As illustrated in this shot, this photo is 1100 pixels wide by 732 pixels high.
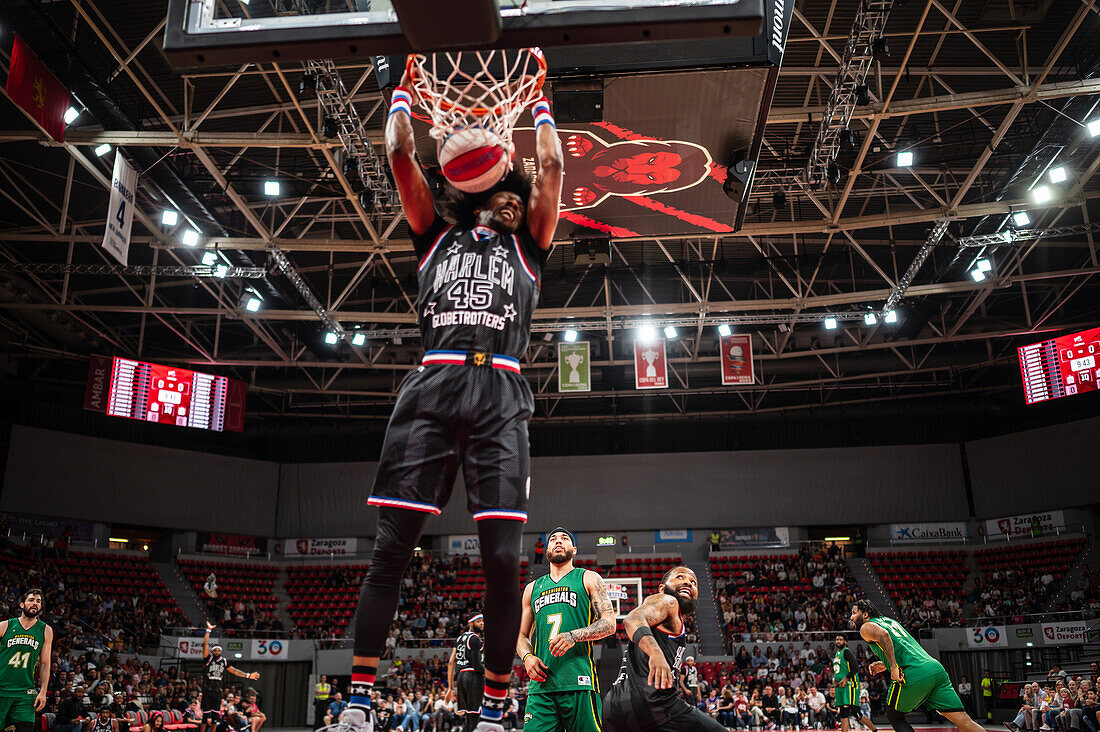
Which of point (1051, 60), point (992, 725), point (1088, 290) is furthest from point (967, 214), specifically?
point (992, 725)

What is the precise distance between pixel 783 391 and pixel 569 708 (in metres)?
29.2

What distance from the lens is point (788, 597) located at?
28438 millimetres

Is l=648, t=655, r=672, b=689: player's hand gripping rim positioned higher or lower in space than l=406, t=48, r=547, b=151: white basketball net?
lower

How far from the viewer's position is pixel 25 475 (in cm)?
2673

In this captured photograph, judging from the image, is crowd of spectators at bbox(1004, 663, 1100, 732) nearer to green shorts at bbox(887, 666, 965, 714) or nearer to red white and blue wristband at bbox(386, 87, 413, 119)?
green shorts at bbox(887, 666, 965, 714)

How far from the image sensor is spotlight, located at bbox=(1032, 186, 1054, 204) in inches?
682

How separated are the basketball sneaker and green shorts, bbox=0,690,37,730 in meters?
6.24

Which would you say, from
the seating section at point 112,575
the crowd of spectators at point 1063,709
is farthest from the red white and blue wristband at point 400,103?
the seating section at point 112,575

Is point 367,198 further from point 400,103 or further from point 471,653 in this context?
point 400,103

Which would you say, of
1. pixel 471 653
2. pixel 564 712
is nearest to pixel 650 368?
pixel 471 653

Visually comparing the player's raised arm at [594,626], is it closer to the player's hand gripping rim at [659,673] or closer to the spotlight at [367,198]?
the player's hand gripping rim at [659,673]

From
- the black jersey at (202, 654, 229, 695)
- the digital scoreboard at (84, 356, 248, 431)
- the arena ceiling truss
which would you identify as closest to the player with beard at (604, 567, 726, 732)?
the arena ceiling truss

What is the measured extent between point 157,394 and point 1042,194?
69.2ft

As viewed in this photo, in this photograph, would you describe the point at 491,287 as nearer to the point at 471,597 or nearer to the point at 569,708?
the point at 569,708
